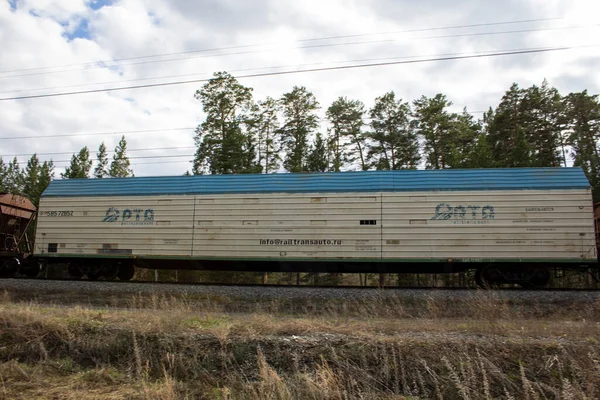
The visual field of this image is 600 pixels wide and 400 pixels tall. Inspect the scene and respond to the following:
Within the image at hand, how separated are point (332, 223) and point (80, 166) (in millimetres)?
48867

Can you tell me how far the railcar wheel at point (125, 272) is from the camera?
48.8 ft

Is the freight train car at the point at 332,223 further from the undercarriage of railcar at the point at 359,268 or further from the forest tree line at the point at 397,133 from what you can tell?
the forest tree line at the point at 397,133

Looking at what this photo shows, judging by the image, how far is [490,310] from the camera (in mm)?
8008

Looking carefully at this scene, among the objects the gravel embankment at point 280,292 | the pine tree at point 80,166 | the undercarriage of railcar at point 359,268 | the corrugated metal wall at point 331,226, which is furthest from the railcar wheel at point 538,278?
the pine tree at point 80,166

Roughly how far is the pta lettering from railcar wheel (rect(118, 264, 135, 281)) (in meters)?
11.3

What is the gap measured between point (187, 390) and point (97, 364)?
76.3 inches

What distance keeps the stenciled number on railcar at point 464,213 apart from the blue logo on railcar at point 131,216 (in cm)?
979

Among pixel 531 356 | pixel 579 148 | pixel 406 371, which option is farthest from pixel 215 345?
pixel 579 148

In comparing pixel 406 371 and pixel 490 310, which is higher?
pixel 490 310

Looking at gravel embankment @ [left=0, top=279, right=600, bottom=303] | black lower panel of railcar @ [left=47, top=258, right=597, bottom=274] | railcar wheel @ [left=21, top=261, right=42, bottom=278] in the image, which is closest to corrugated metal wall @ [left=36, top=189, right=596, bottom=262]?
black lower panel of railcar @ [left=47, top=258, right=597, bottom=274]

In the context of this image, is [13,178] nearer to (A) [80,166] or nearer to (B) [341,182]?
(A) [80,166]

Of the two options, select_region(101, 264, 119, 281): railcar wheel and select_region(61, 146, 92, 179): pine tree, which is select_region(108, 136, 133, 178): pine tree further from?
select_region(101, 264, 119, 281): railcar wheel

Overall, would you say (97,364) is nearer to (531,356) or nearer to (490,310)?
(531,356)

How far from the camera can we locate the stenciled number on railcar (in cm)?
1220
